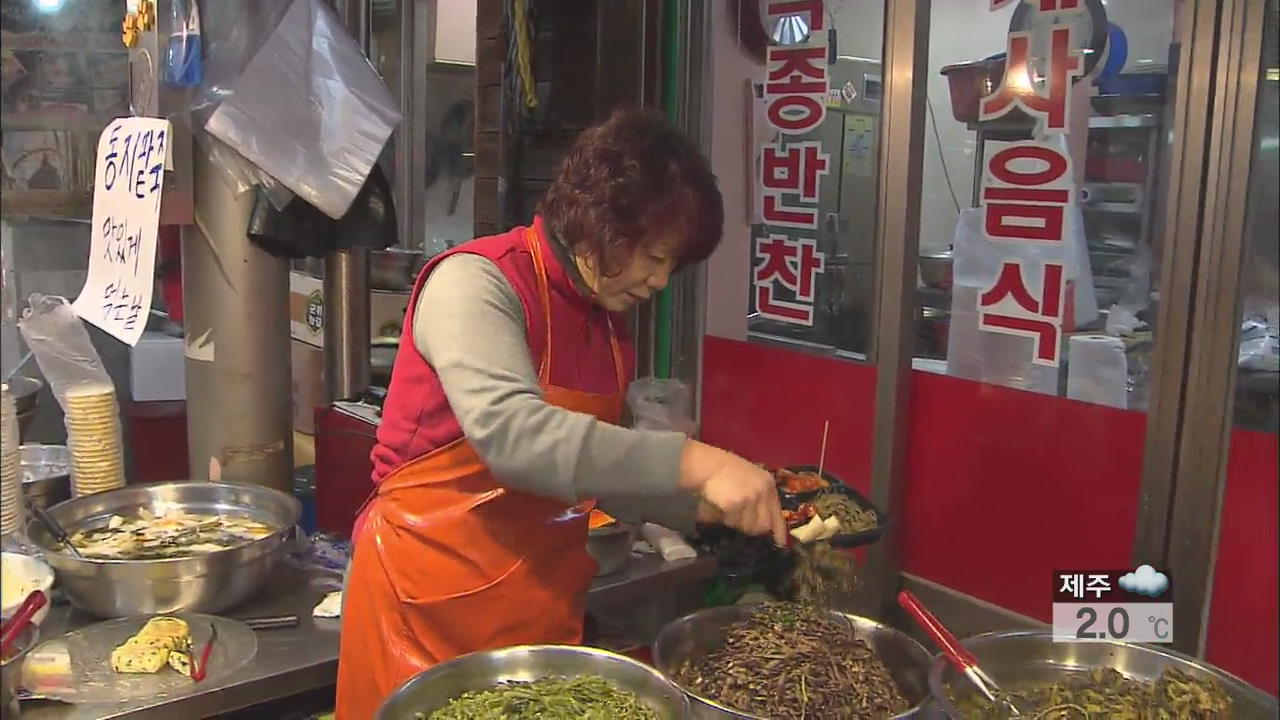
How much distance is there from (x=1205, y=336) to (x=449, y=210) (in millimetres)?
4030

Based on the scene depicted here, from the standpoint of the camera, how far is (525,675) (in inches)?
63.9

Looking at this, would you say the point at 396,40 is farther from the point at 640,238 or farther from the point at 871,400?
the point at 640,238

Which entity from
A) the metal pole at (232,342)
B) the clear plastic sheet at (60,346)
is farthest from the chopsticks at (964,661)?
the clear plastic sheet at (60,346)

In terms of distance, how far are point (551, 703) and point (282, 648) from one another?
2.59ft

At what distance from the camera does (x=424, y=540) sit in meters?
→ 1.87

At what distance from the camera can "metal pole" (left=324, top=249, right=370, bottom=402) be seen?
10.7ft

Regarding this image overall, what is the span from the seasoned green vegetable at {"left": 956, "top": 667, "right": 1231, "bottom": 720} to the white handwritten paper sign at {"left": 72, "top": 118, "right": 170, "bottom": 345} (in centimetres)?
128

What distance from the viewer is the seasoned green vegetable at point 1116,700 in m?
1.57

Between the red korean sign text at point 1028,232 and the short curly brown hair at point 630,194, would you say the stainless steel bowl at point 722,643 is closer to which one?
the short curly brown hair at point 630,194

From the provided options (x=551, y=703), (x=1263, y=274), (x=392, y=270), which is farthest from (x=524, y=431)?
(x=392, y=270)

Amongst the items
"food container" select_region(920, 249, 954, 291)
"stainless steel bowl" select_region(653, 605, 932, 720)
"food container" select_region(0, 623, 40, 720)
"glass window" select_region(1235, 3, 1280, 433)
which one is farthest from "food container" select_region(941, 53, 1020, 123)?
"food container" select_region(0, 623, 40, 720)

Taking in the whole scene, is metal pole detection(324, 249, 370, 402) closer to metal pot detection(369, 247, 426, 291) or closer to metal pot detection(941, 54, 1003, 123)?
metal pot detection(369, 247, 426, 291)

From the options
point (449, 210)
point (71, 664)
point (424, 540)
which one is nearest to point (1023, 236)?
point (424, 540)

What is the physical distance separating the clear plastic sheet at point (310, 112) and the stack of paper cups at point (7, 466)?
1.30m
